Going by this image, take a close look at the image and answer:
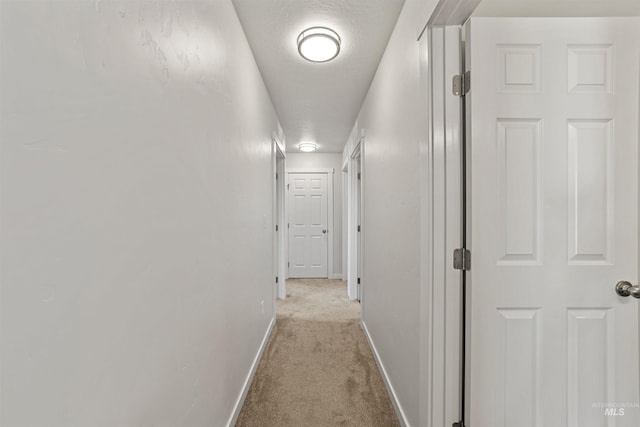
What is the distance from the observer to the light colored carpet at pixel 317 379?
5.71 ft

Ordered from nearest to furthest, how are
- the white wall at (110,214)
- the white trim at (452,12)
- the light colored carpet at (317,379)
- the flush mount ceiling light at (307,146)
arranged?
the white wall at (110,214), the white trim at (452,12), the light colored carpet at (317,379), the flush mount ceiling light at (307,146)

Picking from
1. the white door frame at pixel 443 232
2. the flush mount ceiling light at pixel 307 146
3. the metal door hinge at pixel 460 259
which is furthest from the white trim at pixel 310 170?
the metal door hinge at pixel 460 259

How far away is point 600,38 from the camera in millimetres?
1219

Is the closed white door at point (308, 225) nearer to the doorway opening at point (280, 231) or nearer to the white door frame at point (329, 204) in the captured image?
the white door frame at point (329, 204)

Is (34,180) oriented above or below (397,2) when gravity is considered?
below

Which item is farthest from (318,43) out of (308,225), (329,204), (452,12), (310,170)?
(308,225)

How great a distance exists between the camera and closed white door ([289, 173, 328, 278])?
213 inches

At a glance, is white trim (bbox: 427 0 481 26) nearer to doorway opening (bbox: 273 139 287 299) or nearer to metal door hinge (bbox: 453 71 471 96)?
metal door hinge (bbox: 453 71 471 96)

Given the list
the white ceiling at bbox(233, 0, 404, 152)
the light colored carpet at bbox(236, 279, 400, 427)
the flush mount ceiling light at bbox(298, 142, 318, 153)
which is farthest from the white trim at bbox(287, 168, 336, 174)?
the light colored carpet at bbox(236, 279, 400, 427)

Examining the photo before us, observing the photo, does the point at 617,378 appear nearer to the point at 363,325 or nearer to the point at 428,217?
the point at 428,217

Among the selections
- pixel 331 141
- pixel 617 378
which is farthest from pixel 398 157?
pixel 331 141

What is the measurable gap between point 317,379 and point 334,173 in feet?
12.6

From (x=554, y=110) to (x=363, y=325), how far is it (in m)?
2.47

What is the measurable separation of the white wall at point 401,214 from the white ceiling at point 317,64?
0.14 meters
